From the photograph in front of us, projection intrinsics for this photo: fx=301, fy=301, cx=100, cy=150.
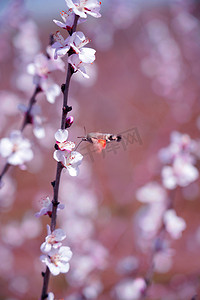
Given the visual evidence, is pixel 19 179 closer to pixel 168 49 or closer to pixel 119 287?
pixel 168 49

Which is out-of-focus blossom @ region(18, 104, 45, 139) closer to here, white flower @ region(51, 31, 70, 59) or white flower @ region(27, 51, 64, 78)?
white flower @ region(27, 51, 64, 78)

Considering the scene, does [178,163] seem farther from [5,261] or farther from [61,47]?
[5,261]

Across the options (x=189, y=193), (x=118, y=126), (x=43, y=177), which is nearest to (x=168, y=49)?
(x=118, y=126)

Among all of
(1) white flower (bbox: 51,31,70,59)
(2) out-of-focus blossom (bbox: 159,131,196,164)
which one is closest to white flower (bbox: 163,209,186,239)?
(2) out-of-focus blossom (bbox: 159,131,196,164)

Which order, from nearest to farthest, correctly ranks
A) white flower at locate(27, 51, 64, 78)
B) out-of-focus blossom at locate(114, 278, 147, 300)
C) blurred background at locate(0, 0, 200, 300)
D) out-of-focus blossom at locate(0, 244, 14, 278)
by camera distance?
white flower at locate(27, 51, 64, 78) → out-of-focus blossom at locate(114, 278, 147, 300) → blurred background at locate(0, 0, 200, 300) → out-of-focus blossom at locate(0, 244, 14, 278)

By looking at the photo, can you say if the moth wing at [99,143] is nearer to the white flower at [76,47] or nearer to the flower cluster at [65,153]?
the flower cluster at [65,153]

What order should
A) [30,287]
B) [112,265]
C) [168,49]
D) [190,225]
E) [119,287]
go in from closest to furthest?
[119,287]
[30,287]
[112,265]
[190,225]
[168,49]

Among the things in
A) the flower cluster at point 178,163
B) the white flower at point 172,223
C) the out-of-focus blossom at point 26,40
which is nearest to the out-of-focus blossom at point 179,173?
the flower cluster at point 178,163
